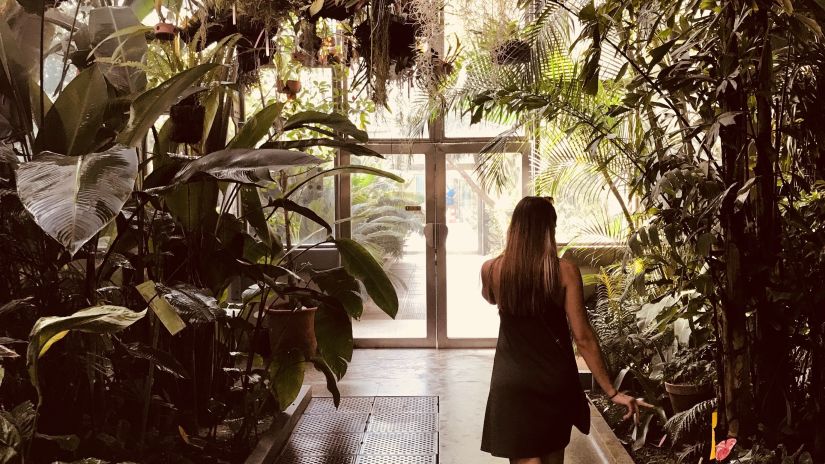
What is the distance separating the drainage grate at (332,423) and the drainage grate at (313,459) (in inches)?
18.3

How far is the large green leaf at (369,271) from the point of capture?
368 centimetres

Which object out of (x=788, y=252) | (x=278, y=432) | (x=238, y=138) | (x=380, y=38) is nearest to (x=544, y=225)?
(x=788, y=252)

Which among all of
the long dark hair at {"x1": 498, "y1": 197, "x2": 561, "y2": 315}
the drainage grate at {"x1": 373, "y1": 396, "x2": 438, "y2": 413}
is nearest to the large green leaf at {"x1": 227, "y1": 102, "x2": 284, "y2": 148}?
the long dark hair at {"x1": 498, "y1": 197, "x2": 561, "y2": 315}

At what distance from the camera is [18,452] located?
6.28 feet

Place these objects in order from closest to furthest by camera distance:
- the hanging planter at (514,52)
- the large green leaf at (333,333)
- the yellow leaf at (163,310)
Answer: the yellow leaf at (163,310)
the large green leaf at (333,333)
the hanging planter at (514,52)

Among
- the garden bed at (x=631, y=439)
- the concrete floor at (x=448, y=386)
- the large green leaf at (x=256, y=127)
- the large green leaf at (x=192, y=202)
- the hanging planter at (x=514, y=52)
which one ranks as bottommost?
the concrete floor at (x=448, y=386)

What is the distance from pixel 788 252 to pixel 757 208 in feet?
0.52

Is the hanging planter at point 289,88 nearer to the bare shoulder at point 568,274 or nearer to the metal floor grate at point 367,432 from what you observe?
the metal floor grate at point 367,432

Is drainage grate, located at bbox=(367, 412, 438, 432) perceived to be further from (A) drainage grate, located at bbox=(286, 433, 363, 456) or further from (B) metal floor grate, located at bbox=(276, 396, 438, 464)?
(A) drainage grate, located at bbox=(286, 433, 363, 456)

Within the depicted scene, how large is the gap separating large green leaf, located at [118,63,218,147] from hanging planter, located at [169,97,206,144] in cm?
33

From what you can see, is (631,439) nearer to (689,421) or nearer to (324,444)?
(689,421)

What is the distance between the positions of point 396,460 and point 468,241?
3.44m

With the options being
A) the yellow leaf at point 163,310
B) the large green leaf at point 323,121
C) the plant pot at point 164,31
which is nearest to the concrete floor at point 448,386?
the large green leaf at point 323,121

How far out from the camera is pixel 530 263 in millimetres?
2473
